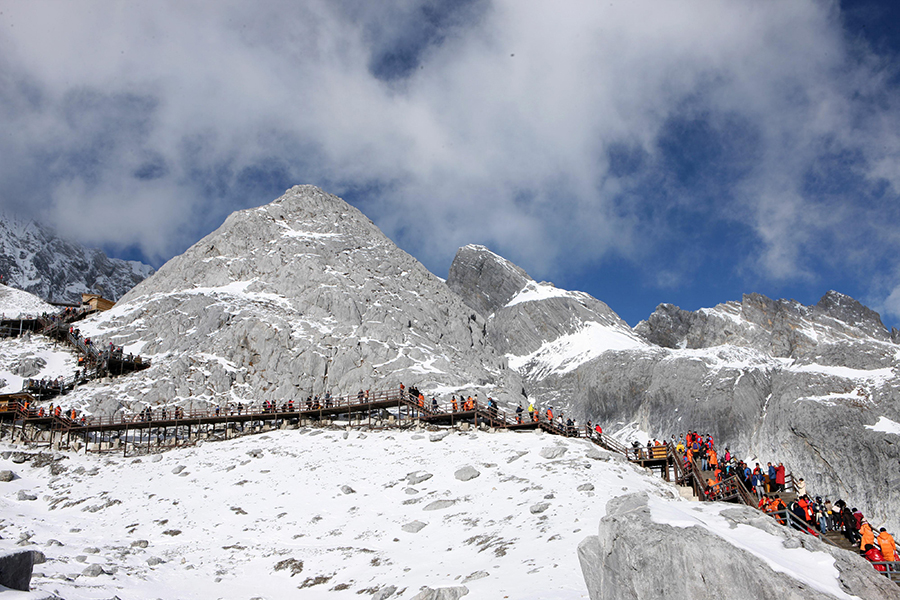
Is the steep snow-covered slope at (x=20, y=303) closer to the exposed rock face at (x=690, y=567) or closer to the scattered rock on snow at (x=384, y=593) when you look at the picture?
the scattered rock on snow at (x=384, y=593)

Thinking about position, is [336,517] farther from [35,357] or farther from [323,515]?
[35,357]

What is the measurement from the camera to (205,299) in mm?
65688

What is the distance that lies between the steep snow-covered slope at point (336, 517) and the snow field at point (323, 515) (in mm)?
92

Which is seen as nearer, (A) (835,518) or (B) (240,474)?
(A) (835,518)

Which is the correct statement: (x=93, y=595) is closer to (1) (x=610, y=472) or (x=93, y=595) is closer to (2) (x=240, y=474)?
(2) (x=240, y=474)

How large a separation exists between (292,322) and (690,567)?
195 ft

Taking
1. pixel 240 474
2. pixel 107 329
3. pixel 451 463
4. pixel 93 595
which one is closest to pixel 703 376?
pixel 451 463

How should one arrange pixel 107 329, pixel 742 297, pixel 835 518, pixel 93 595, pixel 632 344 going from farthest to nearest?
1. pixel 742 297
2. pixel 632 344
3. pixel 107 329
4. pixel 835 518
5. pixel 93 595

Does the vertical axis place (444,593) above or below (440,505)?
below

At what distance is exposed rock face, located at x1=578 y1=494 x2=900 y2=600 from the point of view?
8227 millimetres

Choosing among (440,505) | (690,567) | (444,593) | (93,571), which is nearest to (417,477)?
(440,505)

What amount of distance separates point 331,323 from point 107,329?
23190 millimetres

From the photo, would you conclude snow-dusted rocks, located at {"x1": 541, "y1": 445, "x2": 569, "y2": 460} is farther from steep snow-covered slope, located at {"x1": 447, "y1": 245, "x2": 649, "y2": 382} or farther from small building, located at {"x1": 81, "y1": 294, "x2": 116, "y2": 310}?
steep snow-covered slope, located at {"x1": 447, "y1": 245, "x2": 649, "y2": 382}

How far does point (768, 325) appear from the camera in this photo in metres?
123
